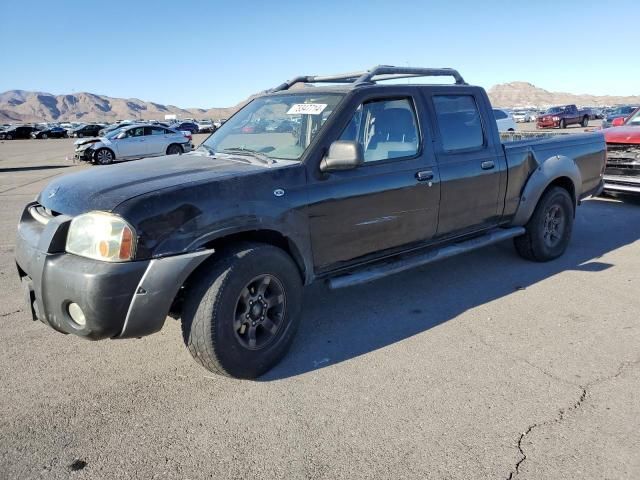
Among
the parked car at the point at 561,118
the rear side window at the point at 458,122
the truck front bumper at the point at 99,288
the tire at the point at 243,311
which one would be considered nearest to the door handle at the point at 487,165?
the rear side window at the point at 458,122

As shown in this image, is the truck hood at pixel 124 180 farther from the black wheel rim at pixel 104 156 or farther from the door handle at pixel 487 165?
the black wheel rim at pixel 104 156

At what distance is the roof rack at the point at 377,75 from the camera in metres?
4.28

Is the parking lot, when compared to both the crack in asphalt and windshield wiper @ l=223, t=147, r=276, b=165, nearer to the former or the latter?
the crack in asphalt

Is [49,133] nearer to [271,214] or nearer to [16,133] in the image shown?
[16,133]

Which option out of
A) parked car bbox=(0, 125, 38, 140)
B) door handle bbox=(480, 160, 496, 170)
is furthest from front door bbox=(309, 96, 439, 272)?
parked car bbox=(0, 125, 38, 140)

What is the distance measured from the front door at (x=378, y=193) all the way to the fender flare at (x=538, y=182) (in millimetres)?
1418

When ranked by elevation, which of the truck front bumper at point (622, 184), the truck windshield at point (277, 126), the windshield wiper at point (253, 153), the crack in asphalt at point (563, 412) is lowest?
the crack in asphalt at point (563, 412)

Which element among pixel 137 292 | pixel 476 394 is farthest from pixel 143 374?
pixel 476 394

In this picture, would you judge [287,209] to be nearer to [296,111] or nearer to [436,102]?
[296,111]

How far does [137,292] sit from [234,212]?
73 centimetres

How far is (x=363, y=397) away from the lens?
314 centimetres

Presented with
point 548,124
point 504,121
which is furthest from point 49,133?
point 504,121

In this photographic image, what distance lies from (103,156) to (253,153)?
19.2m

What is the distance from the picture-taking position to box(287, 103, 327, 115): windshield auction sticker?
3.93 meters
